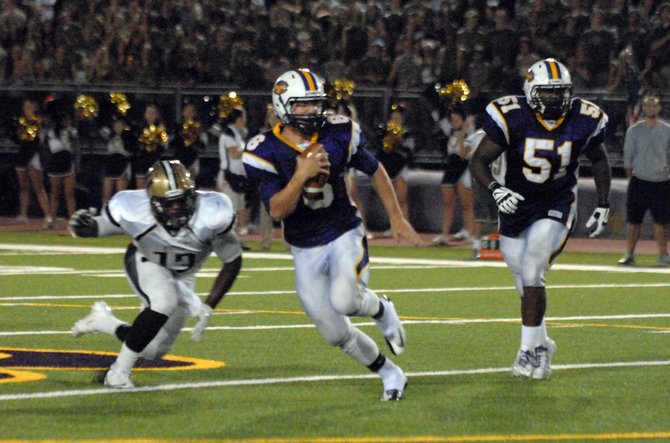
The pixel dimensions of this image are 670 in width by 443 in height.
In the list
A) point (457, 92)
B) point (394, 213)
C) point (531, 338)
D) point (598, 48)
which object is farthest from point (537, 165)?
point (598, 48)

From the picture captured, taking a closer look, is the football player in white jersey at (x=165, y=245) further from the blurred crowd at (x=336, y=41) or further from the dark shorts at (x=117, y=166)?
the dark shorts at (x=117, y=166)

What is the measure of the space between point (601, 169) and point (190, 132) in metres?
11.5

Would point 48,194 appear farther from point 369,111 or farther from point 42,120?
point 369,111

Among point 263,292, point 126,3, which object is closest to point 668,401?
point 263,292

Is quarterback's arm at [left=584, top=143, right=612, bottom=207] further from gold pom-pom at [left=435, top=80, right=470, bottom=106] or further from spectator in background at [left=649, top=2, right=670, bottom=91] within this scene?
spectator in background at [left=649, top=2, right=670, bottom=91]

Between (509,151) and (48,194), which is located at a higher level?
(509,151)

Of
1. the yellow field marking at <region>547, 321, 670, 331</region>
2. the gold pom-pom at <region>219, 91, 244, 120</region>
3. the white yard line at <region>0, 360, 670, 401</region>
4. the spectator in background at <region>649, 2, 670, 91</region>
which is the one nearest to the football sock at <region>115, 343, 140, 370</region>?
the white yard line at <region>0, 360, 670, 401</region>

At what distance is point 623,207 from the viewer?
756 inches

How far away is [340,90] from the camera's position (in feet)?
62.0

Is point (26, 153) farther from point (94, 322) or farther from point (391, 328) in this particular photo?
point (391, 328)

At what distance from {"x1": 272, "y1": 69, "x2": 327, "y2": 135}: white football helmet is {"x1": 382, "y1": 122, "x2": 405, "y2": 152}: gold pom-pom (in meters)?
11.5

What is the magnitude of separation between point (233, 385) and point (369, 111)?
13.2 metres

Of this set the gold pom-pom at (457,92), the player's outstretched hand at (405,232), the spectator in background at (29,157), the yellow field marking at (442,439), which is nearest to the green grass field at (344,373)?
the yellow field marking at (442,439)

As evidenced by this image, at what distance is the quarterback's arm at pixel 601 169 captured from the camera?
867 centimetres
